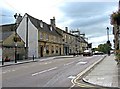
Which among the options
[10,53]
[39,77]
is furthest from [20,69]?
[10,53]

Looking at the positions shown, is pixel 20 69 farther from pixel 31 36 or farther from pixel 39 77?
pixel 31 36

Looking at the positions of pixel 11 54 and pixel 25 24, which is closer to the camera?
pixel 11 54

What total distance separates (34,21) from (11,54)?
20392mm

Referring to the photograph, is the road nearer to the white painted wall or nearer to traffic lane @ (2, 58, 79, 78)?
traffic lane @ (2, 58, 79, 78)

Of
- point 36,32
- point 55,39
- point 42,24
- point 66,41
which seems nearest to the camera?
point 36,32

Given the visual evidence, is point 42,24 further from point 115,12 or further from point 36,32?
point 115,12

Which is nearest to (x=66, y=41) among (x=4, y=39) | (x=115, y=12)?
(x=4, y=39)

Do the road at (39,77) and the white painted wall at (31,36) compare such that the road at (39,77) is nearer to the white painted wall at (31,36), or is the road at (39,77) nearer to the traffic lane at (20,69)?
the traffic lane at (20,69)

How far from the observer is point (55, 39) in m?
79.3

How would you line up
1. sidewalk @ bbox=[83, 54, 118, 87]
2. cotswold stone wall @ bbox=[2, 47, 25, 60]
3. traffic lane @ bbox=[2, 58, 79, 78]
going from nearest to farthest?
sidewalk @ bbox=[83, 54, 118, 87] → traffic lane @ bbox=[2, 58, 79, 78] → cotswold stone wall @ bbox=[2, 47, 25, 60]

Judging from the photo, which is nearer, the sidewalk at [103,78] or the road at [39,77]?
the sidewalk at [103,78]

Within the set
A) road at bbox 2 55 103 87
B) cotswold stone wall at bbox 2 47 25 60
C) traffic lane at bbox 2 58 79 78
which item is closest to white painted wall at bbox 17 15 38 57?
cotswold stone wall at bbox 2 47 25 60

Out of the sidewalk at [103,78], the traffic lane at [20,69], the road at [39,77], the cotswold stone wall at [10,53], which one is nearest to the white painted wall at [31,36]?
the cotswold stone wall at [10,53]

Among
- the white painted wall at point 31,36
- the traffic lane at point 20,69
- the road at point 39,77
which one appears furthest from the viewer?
the white painted wall at point 31,36
